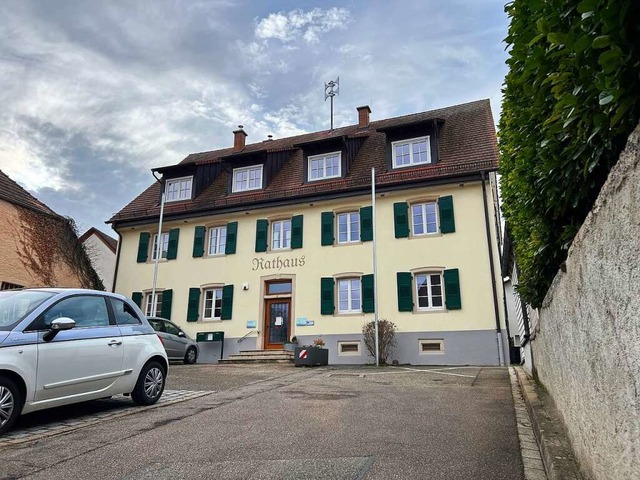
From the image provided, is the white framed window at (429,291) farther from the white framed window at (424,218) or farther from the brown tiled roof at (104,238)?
the brown tiled roof at (104,238)

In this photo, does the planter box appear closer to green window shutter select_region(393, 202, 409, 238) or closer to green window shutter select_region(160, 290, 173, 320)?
green window shutter select_region(393, 202, 409, 238)

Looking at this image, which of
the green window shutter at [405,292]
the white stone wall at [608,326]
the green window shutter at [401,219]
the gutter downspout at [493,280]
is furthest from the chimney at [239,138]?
the white stone wall at [608,326]

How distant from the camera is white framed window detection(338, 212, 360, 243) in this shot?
18.4 meters

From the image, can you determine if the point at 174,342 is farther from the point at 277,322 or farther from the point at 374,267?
the point at 374,267

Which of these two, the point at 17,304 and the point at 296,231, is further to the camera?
the point at 296,231

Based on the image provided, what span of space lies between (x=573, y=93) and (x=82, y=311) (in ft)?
19.8

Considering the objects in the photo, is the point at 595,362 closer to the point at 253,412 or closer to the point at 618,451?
the point at 618,451

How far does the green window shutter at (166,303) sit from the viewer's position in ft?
66.2

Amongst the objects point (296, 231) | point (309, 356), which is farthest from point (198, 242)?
point (309, 356)

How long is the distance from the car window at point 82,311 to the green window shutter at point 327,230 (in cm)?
1216

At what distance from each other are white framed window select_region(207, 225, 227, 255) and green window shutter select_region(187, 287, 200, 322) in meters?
1.74

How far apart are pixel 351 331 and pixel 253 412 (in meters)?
11.0

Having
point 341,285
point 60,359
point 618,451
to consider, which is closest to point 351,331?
point 341,285

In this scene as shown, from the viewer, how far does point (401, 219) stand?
1752 cm
